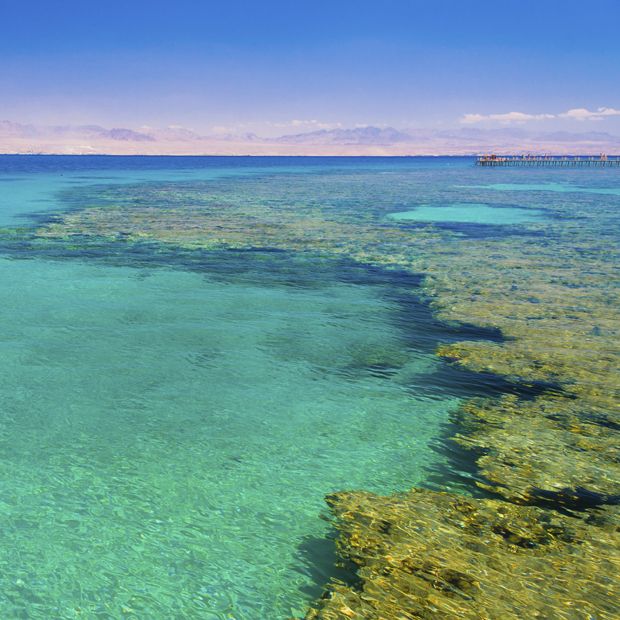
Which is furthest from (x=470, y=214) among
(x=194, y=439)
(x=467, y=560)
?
(x=467, y=560)

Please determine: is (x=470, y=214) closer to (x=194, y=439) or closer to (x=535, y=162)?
(x=194, y=439)

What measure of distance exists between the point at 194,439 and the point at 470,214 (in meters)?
33.6

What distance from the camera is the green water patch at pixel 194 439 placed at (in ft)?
19.2

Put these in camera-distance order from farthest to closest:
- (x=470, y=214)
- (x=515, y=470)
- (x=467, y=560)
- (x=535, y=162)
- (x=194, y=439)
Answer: (x=535, y=162), (x=470, y=214), (x=194, y=439), (x=515, y=470), (x=467, y=560)

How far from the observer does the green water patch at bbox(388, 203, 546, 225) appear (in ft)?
116

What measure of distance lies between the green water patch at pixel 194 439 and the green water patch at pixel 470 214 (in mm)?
21175

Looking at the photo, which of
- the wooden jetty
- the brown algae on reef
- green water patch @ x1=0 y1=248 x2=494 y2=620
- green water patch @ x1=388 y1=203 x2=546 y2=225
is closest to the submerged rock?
the brown algae on reef

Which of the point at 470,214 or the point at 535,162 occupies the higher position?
the point at 535,162

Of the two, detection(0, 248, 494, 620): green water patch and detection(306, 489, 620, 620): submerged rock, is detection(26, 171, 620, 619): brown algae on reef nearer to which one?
detection(306, 489, 620, 620): submerged rock

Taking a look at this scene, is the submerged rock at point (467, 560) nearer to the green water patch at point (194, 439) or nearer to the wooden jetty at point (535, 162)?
the green water patch at point (194, 439)

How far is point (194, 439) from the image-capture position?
857 centimetres

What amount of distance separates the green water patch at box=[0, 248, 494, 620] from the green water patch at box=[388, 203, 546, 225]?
21175 millimetres

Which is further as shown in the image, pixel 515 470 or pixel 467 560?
pixel 515 470

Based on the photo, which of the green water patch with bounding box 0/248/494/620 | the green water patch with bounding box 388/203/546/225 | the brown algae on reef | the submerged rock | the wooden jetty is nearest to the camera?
the submerged rock
